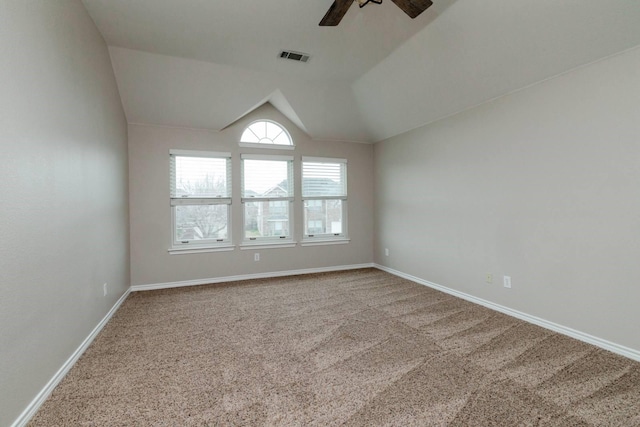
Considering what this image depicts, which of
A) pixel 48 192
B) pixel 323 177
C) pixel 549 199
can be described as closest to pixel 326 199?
pixel 323 177

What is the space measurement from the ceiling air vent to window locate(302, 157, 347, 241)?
69.7 inches

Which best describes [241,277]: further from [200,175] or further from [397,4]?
[397,4]

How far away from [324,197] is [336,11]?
327cm

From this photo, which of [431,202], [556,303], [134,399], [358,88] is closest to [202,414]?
[134,399]

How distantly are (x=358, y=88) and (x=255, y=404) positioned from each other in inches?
157

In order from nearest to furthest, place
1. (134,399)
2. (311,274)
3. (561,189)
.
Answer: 1. (134,399)
2. (561,189)
3. (311,274)

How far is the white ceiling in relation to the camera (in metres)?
2.46

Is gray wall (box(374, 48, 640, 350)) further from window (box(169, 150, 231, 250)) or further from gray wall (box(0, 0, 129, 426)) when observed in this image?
gray wall (box(0, 0, 129, 426))

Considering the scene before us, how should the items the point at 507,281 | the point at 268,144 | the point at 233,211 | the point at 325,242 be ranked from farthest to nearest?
the point at 325,242 < the point at 268,144 < the point at 233,211 < the point at 507,281

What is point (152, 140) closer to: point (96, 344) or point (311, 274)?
point (96, 344)

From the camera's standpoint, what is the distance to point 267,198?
489 cm

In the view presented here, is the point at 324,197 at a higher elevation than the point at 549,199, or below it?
higher

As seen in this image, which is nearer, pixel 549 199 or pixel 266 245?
pixel 549 199

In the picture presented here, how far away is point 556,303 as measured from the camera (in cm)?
276
